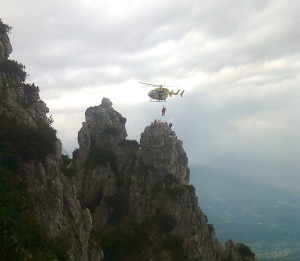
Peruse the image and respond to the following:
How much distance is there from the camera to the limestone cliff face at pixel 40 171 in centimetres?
4936

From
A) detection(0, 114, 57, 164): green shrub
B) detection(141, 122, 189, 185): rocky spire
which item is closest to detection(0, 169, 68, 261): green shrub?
detection(0, 114, 57, 164): green shrub

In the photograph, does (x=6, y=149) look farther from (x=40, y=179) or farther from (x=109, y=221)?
(x=109, y=221)

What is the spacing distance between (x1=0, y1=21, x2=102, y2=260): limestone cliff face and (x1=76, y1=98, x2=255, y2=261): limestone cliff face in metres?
16.3

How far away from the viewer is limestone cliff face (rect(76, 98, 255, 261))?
7288cm

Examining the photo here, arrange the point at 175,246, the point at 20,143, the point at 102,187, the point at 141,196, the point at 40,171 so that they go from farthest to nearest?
the point at 102,187
the point at 141,196
the point at 175,246
the point at 40,171
the point at 20,143

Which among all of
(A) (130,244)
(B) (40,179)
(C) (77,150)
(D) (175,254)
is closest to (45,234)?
(B) (40,179)

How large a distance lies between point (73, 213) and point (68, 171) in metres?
6.68

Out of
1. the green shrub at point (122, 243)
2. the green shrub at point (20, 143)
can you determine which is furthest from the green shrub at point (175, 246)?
the green shrub at point (20, 143)

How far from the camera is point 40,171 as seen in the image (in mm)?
51094

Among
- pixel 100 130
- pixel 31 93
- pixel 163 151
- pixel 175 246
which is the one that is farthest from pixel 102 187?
pixel 31 93

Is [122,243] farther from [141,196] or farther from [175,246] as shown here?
[141,196]

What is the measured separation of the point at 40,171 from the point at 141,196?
108ft

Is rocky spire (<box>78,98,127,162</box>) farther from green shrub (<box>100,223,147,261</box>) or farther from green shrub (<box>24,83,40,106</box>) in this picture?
green shrub (<box>24,83,40,106</box>)

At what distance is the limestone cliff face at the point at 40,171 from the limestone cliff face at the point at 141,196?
16258 millimetres
